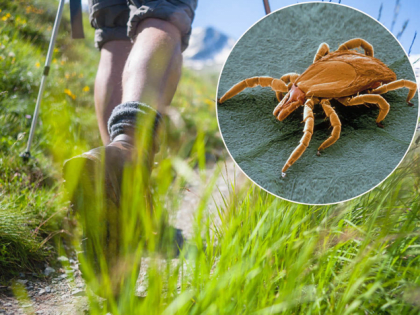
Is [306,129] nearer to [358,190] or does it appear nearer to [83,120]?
[358,190]

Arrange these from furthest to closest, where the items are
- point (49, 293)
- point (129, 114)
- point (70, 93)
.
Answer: point (70, 93)
point (49, 293)
point (129, 114)

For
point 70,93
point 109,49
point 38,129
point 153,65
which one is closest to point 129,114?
point 153,65

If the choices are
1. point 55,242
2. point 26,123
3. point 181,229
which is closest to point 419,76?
point 181,229

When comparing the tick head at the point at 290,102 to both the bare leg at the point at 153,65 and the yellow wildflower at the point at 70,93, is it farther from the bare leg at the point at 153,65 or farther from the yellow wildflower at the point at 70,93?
the yellow wildflower at the point at 70,93

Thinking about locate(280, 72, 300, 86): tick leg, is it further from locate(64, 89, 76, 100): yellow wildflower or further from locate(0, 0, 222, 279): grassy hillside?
locate(64, 89, 76, 100): yellow wildflower

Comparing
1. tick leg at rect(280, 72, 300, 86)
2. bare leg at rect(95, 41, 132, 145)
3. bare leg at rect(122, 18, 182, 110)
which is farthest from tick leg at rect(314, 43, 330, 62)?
bare leg at rect(95, 41, 132, 145)

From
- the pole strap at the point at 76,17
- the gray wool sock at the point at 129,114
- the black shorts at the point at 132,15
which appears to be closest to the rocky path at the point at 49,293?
the gray wool sock at the point at 129,114

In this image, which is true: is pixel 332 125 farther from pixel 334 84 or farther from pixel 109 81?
pixel 109 81
